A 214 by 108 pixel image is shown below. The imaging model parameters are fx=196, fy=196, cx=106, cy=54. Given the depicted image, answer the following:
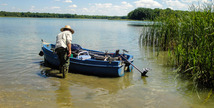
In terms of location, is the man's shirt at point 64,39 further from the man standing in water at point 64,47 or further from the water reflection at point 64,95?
the water reflection at point 64,95

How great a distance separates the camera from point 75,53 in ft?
27.9

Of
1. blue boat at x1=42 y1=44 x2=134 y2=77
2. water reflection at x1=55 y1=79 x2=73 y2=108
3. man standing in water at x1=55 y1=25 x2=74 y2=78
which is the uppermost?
man standing in water at x1=55 y1=25 x2=74 y2=78

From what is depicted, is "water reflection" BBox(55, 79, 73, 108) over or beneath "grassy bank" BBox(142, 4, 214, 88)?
beneath

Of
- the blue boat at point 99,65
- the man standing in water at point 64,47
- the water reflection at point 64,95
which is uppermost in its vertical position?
the man standing in water at point 64,47

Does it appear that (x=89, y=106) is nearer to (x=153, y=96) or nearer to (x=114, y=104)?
(x=114, y=104)

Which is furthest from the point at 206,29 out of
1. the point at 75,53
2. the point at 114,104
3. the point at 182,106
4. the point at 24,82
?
the point at 24,82

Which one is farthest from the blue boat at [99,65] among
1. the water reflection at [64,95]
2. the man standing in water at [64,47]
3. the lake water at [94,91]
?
the water reflection at [64,95]

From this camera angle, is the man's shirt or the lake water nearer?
the lake water

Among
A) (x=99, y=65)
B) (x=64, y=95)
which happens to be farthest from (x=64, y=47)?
(x=64, y=95)

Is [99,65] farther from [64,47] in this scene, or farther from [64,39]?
[64,39]

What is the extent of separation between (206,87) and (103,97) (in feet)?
11.2

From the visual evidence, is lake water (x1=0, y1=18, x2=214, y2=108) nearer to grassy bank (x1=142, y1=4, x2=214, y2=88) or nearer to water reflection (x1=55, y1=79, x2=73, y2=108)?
water reflection (x1=55, y1=79, x2=73, y2=108)

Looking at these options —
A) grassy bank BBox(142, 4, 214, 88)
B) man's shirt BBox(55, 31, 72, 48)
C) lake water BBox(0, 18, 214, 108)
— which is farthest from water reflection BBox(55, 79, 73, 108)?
grassy bank BBox(142, 4, 214, 88)

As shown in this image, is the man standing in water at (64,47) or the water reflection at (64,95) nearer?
the water reflection at (64,95)
